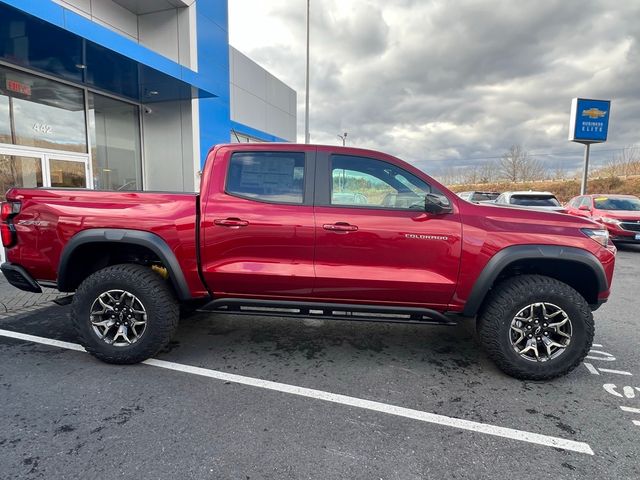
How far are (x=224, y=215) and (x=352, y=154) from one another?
125 cm

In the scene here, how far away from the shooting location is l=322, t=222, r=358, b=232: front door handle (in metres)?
3.27

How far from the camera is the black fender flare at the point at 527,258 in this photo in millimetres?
3174

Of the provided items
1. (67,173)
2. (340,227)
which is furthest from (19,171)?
(340,227)

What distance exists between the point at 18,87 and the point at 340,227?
8.97m

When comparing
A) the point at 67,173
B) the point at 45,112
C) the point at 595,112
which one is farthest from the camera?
the point at 595,112

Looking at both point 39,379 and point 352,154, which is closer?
point 39,379

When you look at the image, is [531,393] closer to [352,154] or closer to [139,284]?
[352,154]

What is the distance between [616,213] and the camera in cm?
1092

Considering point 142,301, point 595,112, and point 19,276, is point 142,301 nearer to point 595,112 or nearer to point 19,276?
point 19,276

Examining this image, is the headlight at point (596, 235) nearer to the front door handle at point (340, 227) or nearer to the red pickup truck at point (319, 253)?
the red pickup truck at point (319, 253)

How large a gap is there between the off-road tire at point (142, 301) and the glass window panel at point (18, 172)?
257 inches

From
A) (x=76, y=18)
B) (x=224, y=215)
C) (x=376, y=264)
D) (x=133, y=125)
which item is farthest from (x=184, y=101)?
(x=376, y=264)

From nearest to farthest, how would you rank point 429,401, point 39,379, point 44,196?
point 429,401
point 39,379
point 44,196

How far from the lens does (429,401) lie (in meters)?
2.98
